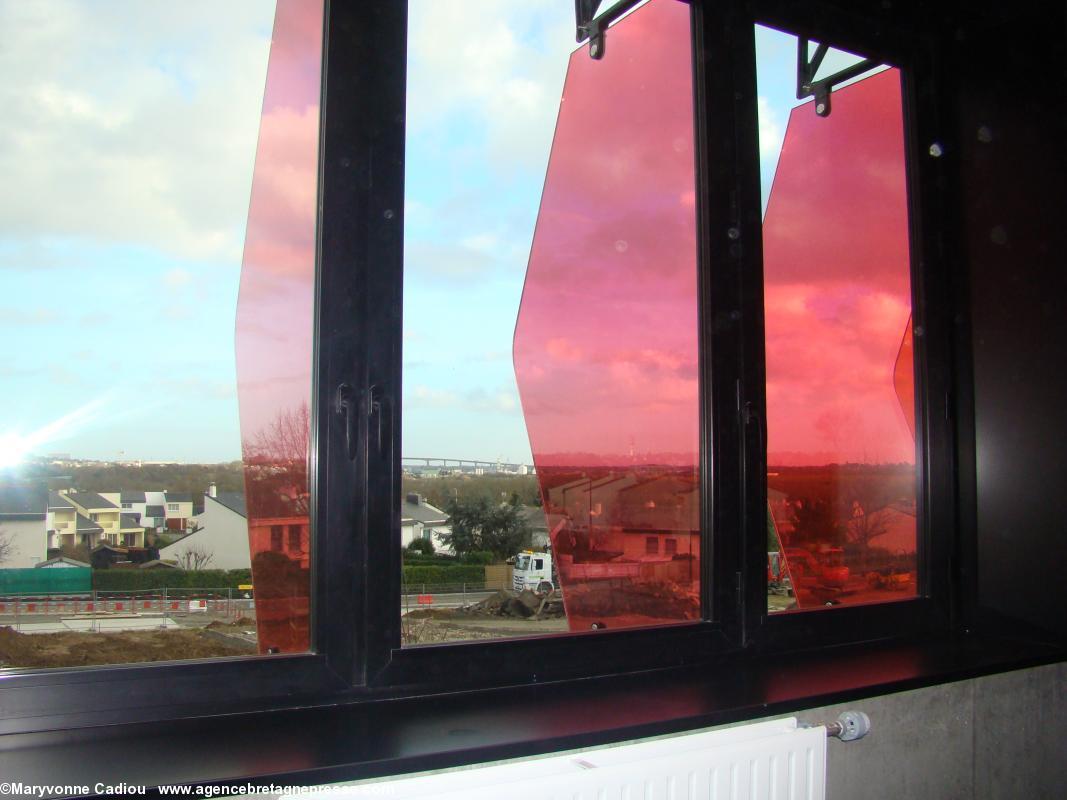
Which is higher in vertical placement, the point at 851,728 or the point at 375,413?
the point at 375,413

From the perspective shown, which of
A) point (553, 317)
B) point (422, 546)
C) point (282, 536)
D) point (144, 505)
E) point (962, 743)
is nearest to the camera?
point (144, 505)

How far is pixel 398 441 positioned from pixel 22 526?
0.68 meters

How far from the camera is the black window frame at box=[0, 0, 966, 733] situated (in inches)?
60.6

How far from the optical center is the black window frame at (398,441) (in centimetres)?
154

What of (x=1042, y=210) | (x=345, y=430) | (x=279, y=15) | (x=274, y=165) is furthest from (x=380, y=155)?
(x=1042, y=210)

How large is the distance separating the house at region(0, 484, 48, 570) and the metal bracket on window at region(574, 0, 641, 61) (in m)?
1.58

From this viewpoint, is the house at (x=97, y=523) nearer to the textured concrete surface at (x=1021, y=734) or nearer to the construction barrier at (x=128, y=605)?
the construction barrier at (x=128, y=605)

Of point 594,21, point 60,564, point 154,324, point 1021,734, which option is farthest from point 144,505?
point 1021,734

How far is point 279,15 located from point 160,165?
0.42 metres

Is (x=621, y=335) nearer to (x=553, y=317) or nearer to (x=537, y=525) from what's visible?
(x=553, y=317)

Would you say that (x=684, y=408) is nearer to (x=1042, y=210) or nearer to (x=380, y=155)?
(x=380, y=155)

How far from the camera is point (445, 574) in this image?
1749 mm

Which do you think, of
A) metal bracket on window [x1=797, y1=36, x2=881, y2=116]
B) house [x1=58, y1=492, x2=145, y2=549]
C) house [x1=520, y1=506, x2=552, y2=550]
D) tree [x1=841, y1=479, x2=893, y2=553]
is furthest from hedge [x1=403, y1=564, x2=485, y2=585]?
metal bracket on window [x1=797, y1=36, x2=881, y2=116]

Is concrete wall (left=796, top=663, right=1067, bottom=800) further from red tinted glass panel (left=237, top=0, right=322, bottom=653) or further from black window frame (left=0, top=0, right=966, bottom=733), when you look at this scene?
red tinted glass panel (left=237, top=0, right=322, bottom=653)
